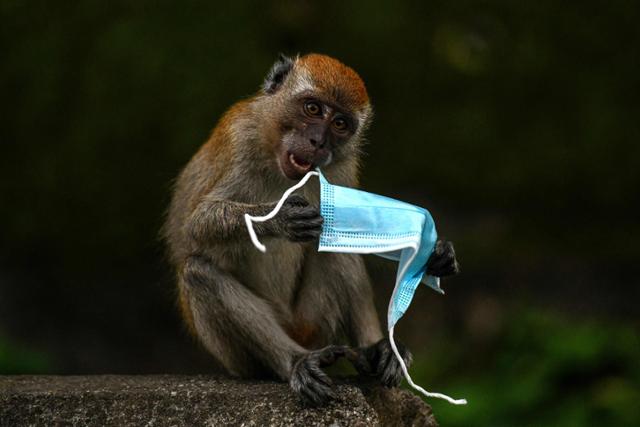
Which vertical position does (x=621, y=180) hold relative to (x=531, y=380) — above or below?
above

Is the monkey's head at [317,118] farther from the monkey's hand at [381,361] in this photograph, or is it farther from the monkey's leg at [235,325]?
the monkey's hand at [381,361]

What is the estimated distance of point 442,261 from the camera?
6.89m

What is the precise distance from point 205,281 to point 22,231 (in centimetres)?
511

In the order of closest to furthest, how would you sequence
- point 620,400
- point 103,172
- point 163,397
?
point 163,397 < point 620,400 < point 103,172

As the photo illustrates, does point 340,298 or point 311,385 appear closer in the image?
point 311,385

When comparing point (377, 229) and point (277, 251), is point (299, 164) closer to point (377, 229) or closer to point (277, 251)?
point (277, 251)

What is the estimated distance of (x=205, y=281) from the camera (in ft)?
24.3

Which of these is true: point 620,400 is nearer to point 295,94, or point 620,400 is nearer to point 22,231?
point 295,94

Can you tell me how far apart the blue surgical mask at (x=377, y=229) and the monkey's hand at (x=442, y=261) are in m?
0.20

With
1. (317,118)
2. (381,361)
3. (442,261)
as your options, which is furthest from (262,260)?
(442,261)

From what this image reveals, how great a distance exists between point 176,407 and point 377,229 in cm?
162

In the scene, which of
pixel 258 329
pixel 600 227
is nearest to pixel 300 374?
pixel 258 329

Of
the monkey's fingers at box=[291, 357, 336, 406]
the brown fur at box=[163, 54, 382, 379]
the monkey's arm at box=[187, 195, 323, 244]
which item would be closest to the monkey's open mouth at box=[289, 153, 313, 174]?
the brown fur at box=[163, 54, 382, 379]

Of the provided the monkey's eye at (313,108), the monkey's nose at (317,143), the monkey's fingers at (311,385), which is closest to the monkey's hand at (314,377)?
the monkey's fingers at (311,385)
